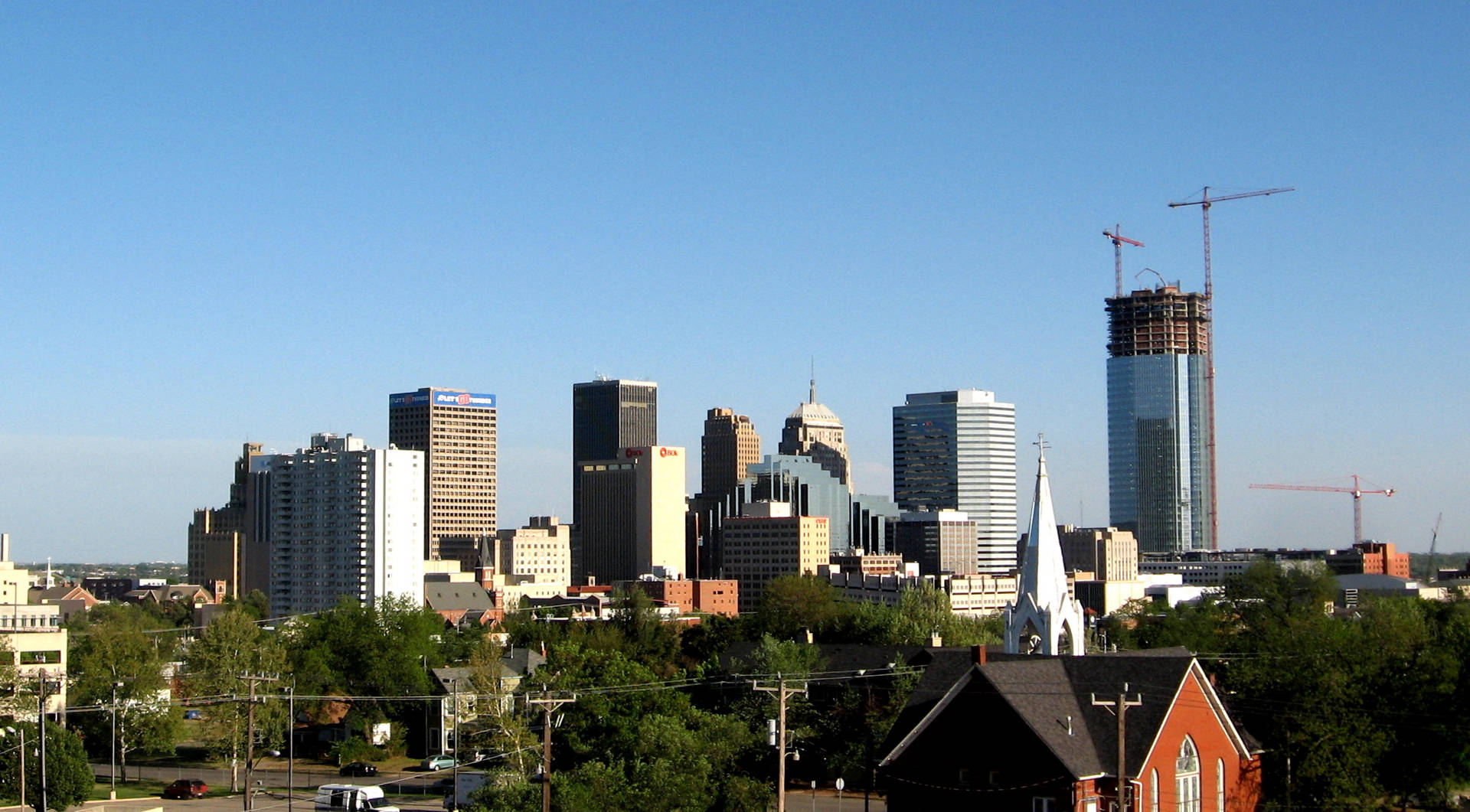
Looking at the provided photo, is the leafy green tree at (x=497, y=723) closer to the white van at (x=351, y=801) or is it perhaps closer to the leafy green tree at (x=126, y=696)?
the white van at (x=351, y=801)

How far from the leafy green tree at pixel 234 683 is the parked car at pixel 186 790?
2.26 m

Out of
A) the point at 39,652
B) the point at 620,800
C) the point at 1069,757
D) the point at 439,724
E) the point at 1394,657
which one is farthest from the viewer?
the point at 39,652

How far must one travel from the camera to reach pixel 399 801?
91.6 metres

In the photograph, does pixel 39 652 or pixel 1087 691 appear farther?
pixel 39 652

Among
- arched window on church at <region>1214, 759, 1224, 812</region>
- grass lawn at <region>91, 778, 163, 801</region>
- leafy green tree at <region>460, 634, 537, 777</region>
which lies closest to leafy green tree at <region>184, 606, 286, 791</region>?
grass lawn at <region>91, 778, 163, 801</region>

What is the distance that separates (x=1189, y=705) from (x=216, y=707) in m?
65.1

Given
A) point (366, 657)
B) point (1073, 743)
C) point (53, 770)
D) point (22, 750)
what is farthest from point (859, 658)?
point (22, 750)

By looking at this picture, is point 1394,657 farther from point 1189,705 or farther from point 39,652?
point 39,652

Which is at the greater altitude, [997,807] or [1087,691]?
[1087,691]

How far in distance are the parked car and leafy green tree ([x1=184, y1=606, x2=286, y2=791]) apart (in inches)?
89.0

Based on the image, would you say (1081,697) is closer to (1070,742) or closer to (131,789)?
(1070,742)

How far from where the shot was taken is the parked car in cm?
9700

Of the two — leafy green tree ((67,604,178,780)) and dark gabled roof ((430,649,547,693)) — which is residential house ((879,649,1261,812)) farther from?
leafy green tree ((67,604,178,780))

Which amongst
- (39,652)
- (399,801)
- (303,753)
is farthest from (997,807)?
(39,652)
